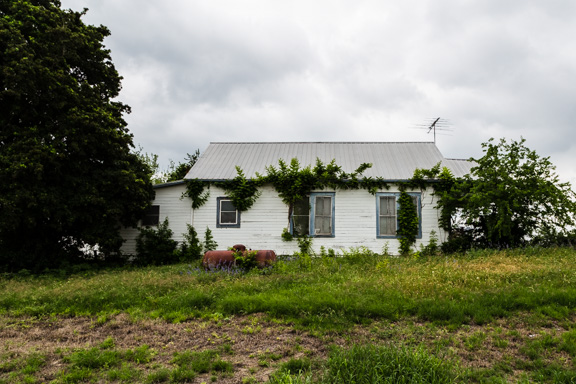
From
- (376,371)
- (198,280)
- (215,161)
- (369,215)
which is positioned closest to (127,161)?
(215,161)

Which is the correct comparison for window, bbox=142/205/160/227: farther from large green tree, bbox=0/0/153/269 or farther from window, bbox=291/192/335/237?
window, bbox=291/192/335/237

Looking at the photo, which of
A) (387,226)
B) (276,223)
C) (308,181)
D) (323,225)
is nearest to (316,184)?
(308,181)

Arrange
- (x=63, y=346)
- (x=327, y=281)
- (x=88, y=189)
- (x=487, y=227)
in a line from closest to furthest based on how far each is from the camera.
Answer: (x=63, y=346)
(x=327, y=281)
(x=88, y=189)
(x=487, y=227)

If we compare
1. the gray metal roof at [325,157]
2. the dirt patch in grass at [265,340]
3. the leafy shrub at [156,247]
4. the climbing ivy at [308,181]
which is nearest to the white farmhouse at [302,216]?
the gray metal roof at [325,157]

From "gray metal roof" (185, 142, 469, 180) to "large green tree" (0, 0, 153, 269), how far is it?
10.8 feet

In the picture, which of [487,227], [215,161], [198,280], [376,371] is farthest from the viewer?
[215,161]

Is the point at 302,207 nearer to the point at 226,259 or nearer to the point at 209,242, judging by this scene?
the point at 209,242

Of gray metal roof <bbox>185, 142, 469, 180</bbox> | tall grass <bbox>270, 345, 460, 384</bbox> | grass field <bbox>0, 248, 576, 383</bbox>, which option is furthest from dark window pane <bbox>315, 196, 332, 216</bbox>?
tall grass <bbox>270, 345, 460, 384</bbox>

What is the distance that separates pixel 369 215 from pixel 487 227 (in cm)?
422

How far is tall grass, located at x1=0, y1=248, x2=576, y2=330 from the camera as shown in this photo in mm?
6621

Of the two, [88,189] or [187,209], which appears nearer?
[88,189]

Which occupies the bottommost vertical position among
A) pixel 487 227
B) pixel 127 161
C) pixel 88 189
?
pixel 487 227

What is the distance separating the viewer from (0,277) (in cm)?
1174

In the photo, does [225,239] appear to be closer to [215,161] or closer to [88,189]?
[215,161]
